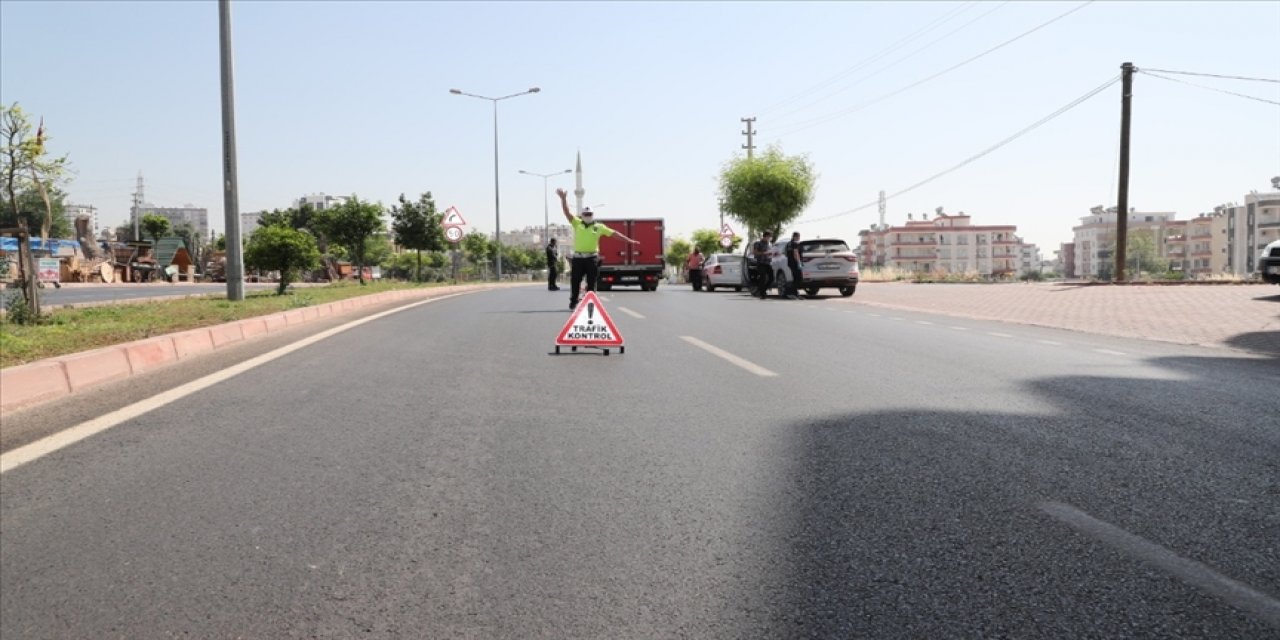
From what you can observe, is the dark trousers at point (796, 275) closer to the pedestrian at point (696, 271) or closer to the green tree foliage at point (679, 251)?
the pedestrian at point (696, 271)

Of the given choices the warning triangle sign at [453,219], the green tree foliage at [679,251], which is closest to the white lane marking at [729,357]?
the warning triangle sign at [453,219]

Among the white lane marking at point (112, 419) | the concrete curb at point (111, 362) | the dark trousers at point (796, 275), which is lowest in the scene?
the white lane marking at point (112, 419)

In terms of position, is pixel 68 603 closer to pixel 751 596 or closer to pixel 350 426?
pixel 751 596

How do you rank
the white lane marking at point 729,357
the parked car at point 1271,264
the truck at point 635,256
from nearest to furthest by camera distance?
1. the white lane marking at point 729,357
2. the parked car at point 1271,264
3. the truck at point 635,256

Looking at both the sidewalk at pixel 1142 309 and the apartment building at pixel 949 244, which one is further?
the apartment building at pixel 949 244

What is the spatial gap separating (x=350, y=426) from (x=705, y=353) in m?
4.43

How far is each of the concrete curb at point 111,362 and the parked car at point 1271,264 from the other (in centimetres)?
1715

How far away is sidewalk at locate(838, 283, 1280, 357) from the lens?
36.7 ft

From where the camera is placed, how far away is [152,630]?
7.54 feet

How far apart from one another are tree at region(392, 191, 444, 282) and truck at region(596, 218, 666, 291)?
1162 centimetres

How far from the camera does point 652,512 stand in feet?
10.7

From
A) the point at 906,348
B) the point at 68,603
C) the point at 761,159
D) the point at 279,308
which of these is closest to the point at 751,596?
the point at 68,603

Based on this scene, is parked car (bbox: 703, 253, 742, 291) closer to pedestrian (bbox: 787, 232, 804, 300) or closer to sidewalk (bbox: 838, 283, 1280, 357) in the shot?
sidewalk (bbox: 838, 283, 1280, 357)

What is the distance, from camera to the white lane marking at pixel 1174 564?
234 cm
